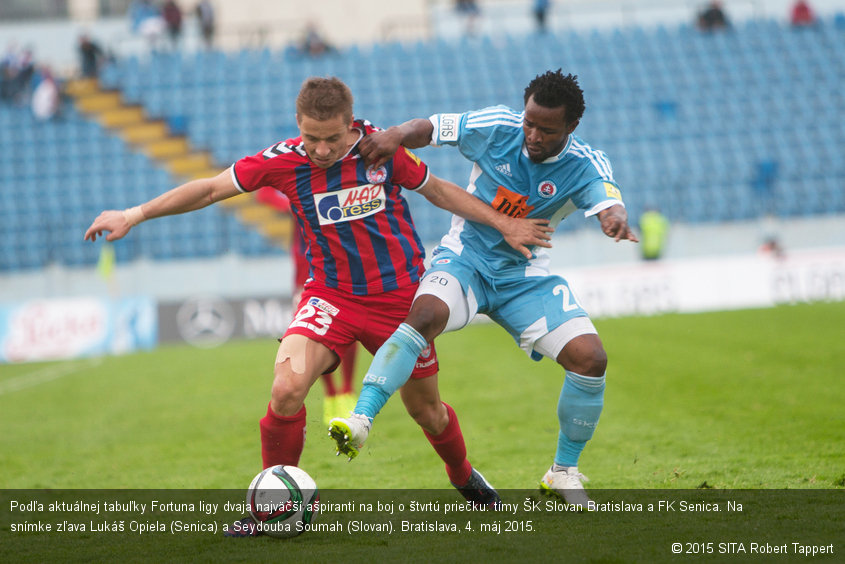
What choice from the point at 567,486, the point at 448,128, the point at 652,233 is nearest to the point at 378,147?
the point at 448,128

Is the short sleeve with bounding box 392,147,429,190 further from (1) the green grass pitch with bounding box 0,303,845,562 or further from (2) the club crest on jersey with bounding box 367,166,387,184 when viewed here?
(1) the green grass pitch with bounding box 0,303,845,562

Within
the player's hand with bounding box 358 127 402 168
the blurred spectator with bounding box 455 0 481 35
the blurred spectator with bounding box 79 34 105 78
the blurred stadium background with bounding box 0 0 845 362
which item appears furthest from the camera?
the blurred spectator with bounding box 455 0 481 35

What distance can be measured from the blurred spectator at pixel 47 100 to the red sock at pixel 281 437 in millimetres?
21636

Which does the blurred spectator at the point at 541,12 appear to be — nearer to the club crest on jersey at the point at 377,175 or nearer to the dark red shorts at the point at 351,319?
the club crest on jersey at the point at 377,175

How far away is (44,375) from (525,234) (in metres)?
12.0

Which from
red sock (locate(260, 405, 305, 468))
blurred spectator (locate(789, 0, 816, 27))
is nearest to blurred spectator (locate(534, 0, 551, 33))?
blurred spectator (locate(789, 0, 816, 27))

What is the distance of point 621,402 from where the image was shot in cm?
849

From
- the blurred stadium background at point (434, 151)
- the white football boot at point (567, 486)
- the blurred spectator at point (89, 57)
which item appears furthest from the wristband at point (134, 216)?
the blurred spectator at point (89, 57)

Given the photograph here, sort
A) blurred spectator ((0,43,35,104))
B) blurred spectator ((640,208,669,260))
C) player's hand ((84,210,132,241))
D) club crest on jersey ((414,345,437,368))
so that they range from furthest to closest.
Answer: blurred spectator ((0,43,35,104)) < blurred spectator ((640,208,669,260)) < club crest on jersey ((414,345,437,368)) < player's hand ((84,210,132,241))

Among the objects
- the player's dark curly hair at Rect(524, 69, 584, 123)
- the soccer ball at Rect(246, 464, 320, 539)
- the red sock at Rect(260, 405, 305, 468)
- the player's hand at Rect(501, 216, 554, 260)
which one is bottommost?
the soccer ball at Rect(246, 464, 320, 539)

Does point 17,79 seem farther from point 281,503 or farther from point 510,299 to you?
point 281,503

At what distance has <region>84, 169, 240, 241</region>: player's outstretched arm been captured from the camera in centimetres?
466

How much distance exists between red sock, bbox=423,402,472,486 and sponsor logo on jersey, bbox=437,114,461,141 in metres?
1.45

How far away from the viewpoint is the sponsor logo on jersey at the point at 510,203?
17.0 feet
